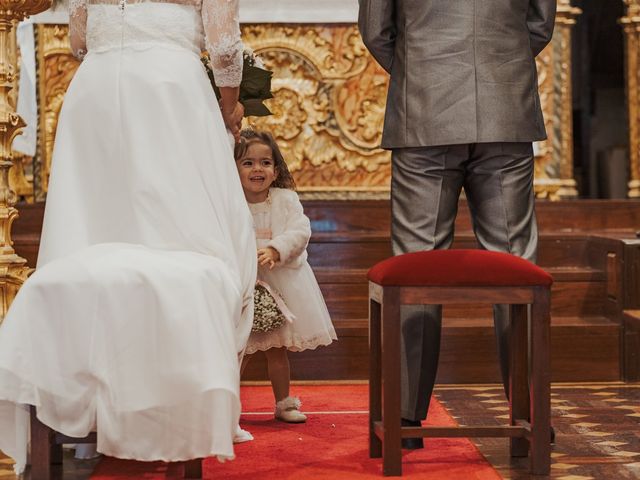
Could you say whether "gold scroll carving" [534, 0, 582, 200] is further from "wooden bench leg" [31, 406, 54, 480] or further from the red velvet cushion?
"wooden bench leg" [31, 406, 54, 480]

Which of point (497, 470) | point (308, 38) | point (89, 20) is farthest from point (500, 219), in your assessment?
point (308, 38)

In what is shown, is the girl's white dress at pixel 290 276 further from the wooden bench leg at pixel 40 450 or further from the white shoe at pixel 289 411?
the wooden bench leg at pixel 40 450

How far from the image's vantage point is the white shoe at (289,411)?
4492 millimetres

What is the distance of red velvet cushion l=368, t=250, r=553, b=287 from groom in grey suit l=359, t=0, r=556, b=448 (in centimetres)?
45

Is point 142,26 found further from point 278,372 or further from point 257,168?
point 278,372

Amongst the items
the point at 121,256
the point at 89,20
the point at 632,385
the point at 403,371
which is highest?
the point at 89,20

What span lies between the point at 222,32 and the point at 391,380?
1.26 meters

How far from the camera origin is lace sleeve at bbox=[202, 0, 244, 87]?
372cm

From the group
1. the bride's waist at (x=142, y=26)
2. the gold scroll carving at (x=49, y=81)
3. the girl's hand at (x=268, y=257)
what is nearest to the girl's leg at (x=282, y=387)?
the girl's hand at (x=268, y=257)

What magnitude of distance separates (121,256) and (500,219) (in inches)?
53.9

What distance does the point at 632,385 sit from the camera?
213 inches

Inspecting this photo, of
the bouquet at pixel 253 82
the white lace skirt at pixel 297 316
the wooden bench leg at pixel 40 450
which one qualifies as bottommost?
the wooden bench leg at pixel 40 450

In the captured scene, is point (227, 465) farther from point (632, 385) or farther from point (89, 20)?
point (632, 385)

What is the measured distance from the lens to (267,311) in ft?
14.8
